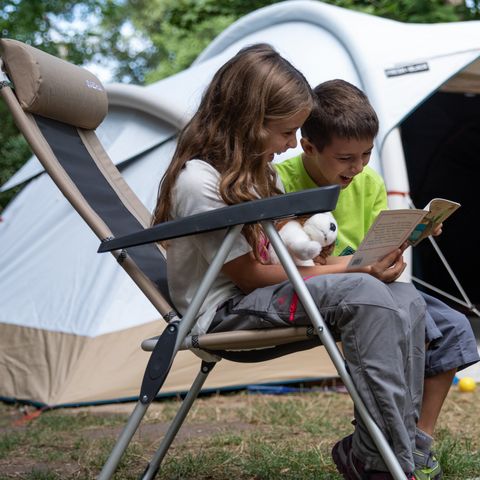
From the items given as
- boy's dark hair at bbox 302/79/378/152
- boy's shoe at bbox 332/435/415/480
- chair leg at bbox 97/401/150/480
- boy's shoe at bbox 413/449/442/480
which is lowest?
boy's shoe at bbox 413/449/442/480

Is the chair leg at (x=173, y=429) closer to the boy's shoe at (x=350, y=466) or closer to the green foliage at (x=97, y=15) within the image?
the boy's shoe at (x=350, y=466)

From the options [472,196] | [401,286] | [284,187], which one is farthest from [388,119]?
[472,196]

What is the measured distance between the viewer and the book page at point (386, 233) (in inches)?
75.9

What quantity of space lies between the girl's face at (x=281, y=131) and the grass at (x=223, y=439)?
35.2 inches

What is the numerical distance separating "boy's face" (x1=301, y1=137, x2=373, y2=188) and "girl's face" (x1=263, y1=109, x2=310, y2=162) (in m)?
0.19

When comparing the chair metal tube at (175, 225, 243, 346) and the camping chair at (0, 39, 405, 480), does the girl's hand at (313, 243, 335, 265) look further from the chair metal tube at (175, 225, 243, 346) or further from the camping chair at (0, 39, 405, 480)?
the chair metal tube at (175, 225, 243, 346)

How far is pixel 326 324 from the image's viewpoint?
6.39ft

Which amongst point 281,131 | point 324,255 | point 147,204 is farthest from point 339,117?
point 147,204

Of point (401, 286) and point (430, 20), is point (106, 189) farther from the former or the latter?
point (430, 20)

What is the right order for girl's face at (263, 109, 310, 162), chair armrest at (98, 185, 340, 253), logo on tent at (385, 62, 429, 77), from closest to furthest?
chair armrest at (98, 185, 340, 253) < girl's face at (263, 109, 310, 162) < logo on tent at (385, 62, 429, 77)

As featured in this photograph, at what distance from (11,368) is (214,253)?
2329 millimetres

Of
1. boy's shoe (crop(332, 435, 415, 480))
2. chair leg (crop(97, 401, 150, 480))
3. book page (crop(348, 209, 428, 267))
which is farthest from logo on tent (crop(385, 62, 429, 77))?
chair leg (crop(97, 401, 150, 480))

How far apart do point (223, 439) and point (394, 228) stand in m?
1.34

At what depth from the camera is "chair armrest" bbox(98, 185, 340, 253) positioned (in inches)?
71.2
